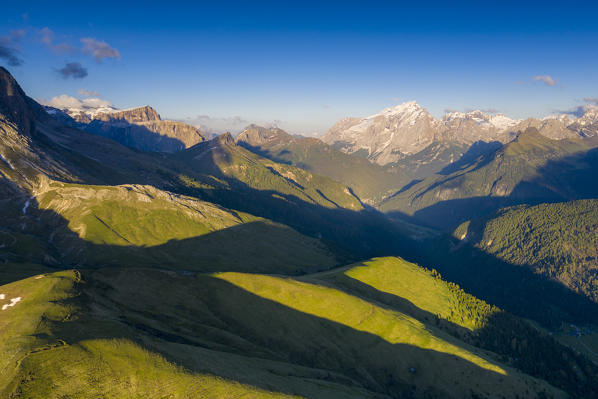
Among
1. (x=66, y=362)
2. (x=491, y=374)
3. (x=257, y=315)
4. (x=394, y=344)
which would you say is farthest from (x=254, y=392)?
(x=491, y=374)

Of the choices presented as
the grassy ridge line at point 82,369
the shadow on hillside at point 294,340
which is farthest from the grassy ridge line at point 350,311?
the grassy ridge line at point 82,369

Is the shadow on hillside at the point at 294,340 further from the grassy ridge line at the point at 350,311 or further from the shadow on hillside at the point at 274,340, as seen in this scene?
the grassy ridge line at the point at 350,311

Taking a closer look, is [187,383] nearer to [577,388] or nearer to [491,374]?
[491,374]

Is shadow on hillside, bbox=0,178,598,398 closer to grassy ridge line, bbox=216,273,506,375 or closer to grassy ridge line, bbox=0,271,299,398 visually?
grassy ridge line, bbox=216,273,506,375

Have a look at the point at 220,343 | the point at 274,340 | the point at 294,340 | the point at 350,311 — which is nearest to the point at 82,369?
the point at 220,343

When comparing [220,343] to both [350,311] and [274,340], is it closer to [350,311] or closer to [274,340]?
[274,340]

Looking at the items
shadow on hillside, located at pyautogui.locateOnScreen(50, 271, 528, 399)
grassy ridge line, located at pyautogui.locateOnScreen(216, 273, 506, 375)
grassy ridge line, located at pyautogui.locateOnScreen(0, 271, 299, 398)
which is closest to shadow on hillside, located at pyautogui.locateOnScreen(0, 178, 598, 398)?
shadow on hillside, located at pyautogui.locateOnScreen(50, 271, 528, 399)

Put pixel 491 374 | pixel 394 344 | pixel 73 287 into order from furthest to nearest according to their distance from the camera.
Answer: pixel 394 344 < pixel 491 374 < pixel 73 287
